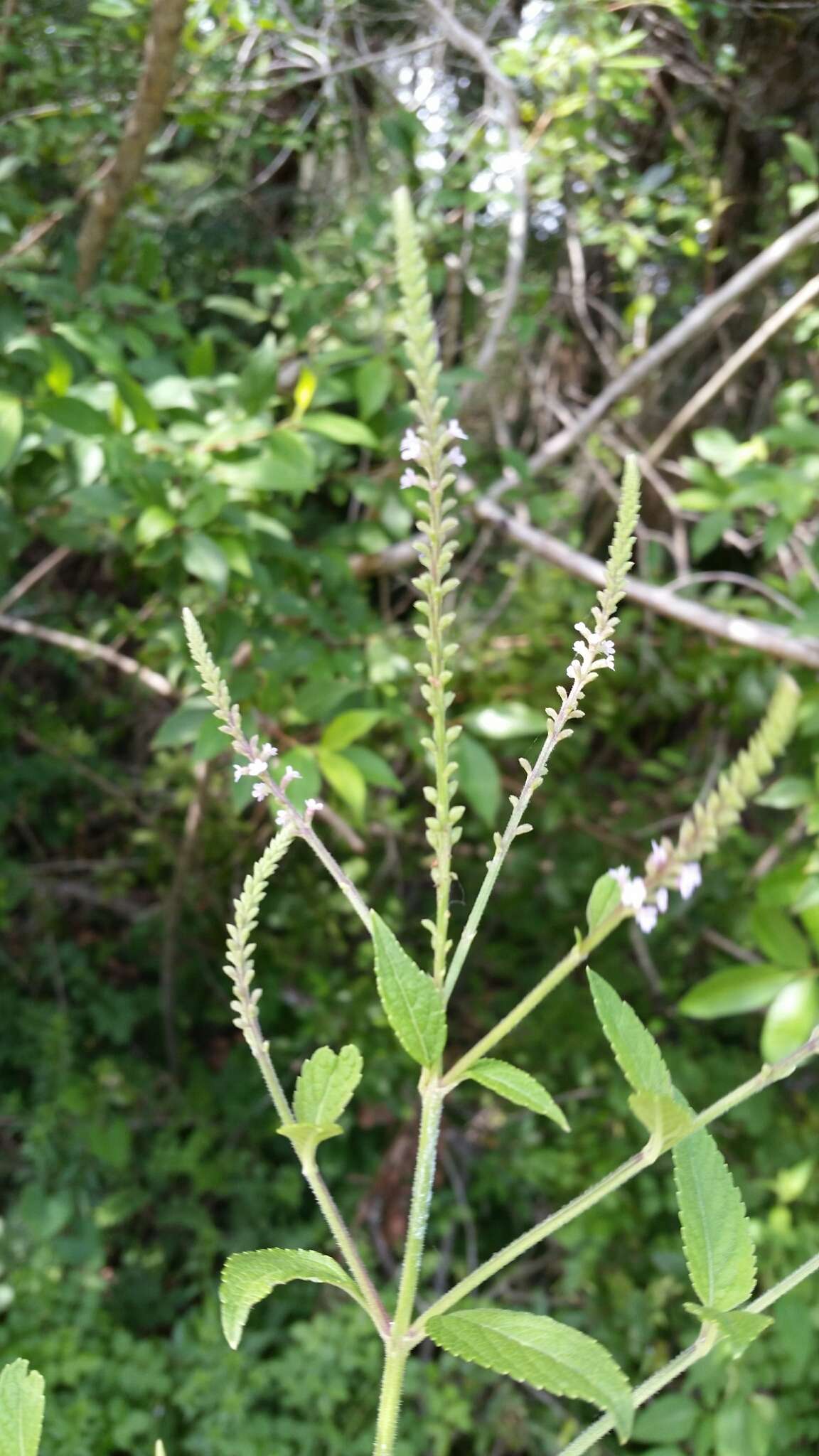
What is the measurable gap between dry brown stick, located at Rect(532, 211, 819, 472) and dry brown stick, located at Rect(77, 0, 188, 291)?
94 cm

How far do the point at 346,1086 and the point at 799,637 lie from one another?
1.41 m

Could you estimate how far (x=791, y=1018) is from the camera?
1.53 m

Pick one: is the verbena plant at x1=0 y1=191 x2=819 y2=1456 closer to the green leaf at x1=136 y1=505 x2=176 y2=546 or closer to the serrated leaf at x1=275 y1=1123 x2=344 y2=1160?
the serrated leaf at x1=275 y1=1123 x2=344 y2=1160

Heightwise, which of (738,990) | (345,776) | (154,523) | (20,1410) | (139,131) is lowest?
(738,990)

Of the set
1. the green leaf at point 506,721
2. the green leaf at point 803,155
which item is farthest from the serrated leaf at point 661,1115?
the green leaf at point 803,155

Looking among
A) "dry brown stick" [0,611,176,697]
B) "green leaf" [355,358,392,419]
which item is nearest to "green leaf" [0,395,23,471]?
"green leaf" [355,358,392,419]

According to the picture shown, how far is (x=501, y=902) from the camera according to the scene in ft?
9.25

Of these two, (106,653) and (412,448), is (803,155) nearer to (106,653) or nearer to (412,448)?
(106,653)

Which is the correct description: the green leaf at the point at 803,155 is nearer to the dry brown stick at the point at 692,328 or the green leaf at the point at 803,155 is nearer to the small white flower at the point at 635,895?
the dry brown stick at the point at 692,328

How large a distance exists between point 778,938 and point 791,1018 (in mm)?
157

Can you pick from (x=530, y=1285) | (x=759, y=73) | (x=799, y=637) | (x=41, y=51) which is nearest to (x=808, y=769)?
(x=799, y=637)

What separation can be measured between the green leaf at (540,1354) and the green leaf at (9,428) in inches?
48.3

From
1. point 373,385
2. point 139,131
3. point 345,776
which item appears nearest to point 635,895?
point 345,776

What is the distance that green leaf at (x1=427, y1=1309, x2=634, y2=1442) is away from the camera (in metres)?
0.51
